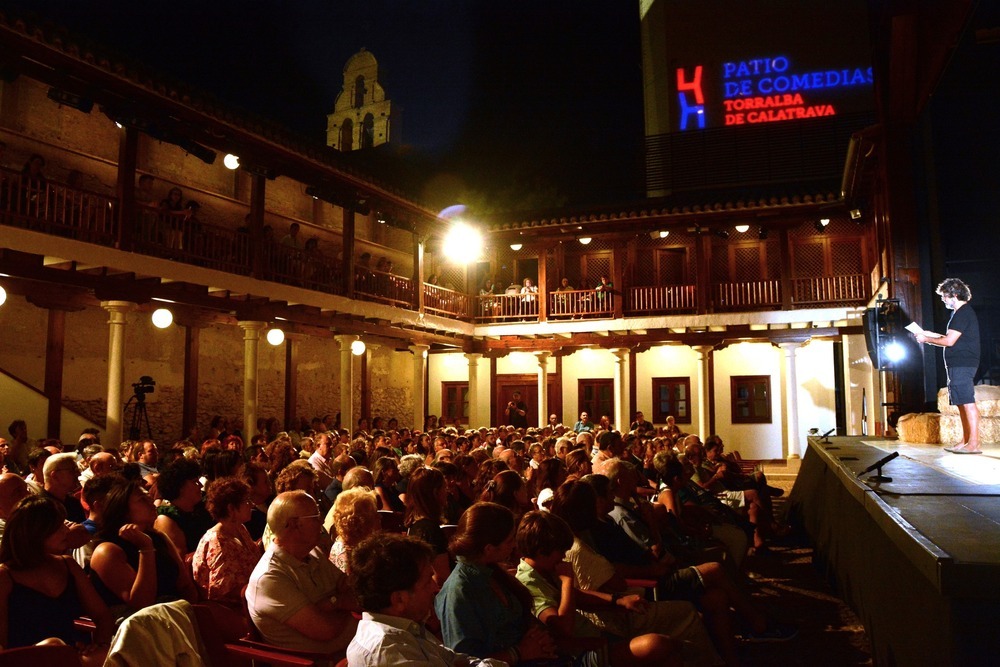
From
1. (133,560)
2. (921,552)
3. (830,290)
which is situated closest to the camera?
(921,552)

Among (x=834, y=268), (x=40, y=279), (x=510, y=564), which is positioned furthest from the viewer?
(x=834, y=268)

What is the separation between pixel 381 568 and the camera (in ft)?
8.71

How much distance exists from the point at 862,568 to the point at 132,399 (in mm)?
13975

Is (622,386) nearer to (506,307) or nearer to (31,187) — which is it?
(506,307)

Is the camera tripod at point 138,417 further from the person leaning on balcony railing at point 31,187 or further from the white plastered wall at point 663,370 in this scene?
the white plastered wall at point 663,370

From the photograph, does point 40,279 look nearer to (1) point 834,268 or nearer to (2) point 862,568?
(2) point 862,568

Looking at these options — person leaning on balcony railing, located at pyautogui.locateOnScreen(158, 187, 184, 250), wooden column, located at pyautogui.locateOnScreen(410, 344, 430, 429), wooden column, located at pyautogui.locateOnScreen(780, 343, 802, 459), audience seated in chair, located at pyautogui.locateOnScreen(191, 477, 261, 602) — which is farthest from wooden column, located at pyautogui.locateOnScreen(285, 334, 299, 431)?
audience seated in chair, located at pyautogui.locateOnScreen(191, 477, 261, 602)

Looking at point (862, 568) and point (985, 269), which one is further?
point (985, 269)


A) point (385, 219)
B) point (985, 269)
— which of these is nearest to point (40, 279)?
point (385, 219)

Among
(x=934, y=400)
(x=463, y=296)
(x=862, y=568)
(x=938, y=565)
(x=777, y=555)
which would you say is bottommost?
(x=777, y=555)

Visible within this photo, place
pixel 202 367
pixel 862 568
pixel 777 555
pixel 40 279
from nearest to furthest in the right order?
pixel 862 568
pixel 777 555
pixel 40 279
pixel 202 367

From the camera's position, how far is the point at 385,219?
56.6ft

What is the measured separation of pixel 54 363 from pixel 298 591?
36.6ft

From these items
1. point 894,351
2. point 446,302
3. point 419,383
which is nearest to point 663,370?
point 446,302
